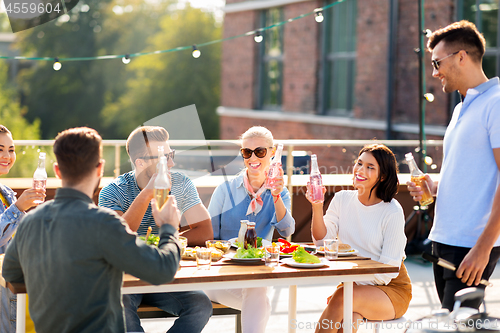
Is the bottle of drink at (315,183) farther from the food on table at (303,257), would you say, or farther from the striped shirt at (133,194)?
the striped shirt at (133,194)

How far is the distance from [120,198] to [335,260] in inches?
42.8

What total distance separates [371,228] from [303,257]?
0.52 metres

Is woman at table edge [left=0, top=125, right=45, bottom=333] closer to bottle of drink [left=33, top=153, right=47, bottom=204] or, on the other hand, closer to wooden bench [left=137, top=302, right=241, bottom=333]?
bottle of drink [left=33, top=153, right=47, bottom=204]

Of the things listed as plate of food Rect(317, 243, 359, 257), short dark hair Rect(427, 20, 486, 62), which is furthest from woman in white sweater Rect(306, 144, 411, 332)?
short dark hair Rect(427, 20, 486, 62)

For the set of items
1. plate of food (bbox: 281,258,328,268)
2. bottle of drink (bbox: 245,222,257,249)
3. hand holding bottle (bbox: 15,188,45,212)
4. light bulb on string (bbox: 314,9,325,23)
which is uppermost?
light bulb on string (bbox: 314,9,325,23)

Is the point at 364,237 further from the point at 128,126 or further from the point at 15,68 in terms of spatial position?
the point at 15,68

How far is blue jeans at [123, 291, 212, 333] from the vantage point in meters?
2.63

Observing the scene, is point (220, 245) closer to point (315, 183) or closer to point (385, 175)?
point (315, 183)

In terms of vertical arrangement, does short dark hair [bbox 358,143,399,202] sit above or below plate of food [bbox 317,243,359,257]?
above

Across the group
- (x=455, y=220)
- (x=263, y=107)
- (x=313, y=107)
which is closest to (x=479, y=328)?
(x=455, y=220)

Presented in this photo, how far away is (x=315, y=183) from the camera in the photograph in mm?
2730

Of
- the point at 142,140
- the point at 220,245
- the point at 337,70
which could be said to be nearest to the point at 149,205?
the point at 142,140

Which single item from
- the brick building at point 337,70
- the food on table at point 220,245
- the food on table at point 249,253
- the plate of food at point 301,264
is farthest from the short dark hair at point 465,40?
the brick building at point 337,70

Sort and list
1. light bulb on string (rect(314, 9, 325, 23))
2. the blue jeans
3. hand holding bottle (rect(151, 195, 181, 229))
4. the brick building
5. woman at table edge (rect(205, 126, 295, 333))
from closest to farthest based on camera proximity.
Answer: hand holding bottle (rect(151, 195, 181, 229)), the blue jeans, woman at table edge (rect(205, 126, 295, 333)), light bulb on string (rect(314, 9, 325, 23)), the brick building
